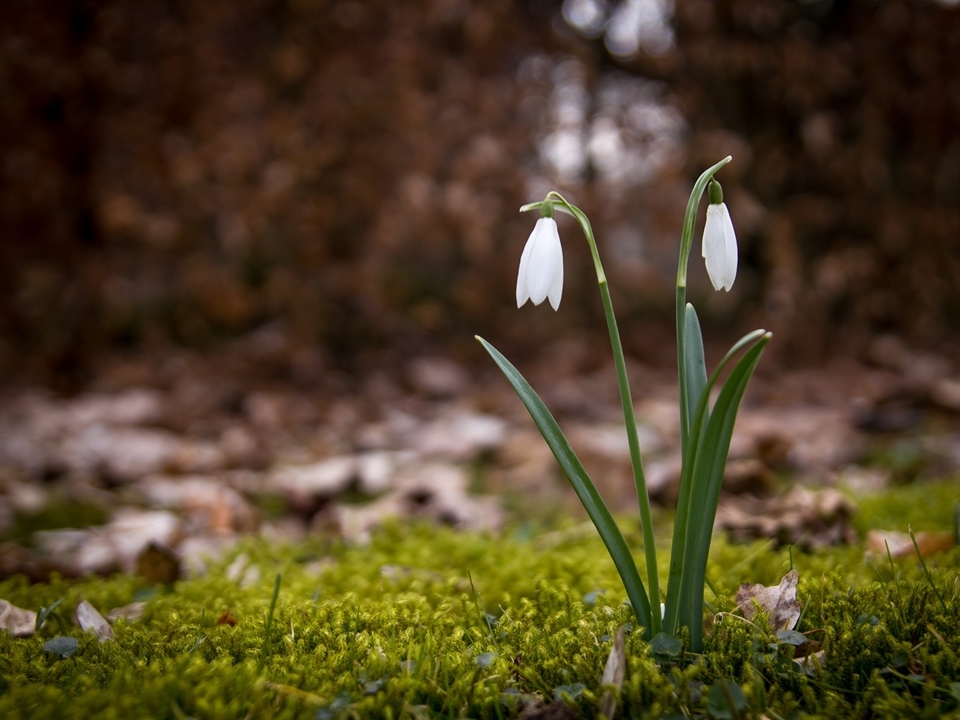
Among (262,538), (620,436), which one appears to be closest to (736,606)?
(262,538)

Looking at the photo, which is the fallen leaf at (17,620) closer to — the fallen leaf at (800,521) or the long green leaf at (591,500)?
the long green leaf at (591,500)

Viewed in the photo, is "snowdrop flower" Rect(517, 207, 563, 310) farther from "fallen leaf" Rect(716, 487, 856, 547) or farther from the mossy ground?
"fallen leaf" Rect(716, 487, 856, 547)

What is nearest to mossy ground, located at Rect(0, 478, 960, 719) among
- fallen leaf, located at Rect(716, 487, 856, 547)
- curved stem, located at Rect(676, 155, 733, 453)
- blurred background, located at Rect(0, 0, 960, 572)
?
fallen leaf, located at Rect(716, 487, 856, 547)

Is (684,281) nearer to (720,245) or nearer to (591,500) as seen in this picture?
(720,245)

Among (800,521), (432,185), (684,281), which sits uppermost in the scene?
(432,185)

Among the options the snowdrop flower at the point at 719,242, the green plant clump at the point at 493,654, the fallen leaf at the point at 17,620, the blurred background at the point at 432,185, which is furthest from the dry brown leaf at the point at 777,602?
the blurred background at the point at 432,185

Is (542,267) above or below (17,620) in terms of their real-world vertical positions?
above

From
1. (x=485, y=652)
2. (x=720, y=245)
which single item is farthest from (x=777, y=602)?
(x=720, y=245)

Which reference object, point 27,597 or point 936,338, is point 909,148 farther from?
point 27,597
